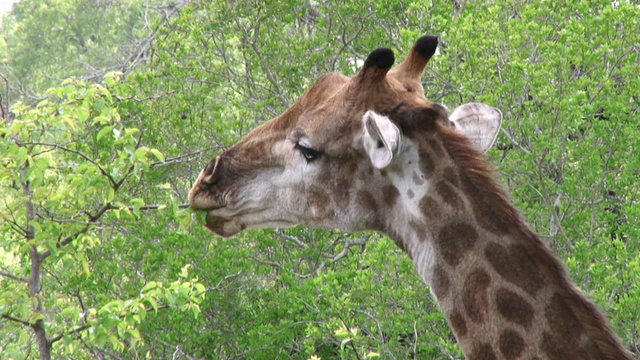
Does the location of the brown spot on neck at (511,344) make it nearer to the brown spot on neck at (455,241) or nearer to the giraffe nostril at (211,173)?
the brown spot on neck at (455,241)

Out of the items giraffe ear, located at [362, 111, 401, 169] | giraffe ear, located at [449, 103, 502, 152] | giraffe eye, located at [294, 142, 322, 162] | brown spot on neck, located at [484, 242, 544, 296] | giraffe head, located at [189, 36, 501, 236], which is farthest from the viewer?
giraffe ear, located at [449, 103, 502, 152]

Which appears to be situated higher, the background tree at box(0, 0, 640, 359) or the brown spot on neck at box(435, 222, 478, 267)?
the brown spot on neck at box(435, 222, 478, 267)

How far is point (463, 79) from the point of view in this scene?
9.18m

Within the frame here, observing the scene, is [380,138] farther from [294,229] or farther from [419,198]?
[294,229]

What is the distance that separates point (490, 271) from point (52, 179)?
3.20m

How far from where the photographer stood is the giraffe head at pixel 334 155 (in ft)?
14.0

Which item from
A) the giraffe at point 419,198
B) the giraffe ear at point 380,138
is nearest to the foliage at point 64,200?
the giraffe at point 419,198

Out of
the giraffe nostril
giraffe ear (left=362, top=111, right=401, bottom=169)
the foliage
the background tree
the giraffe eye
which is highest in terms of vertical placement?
giraffe ear (left=362, top=111, right=401, bottom=169)

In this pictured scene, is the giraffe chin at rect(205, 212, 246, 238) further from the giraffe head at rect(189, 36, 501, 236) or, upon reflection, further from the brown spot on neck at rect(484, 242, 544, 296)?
the brown spot on neck at rect(484, 242, 544, 296)

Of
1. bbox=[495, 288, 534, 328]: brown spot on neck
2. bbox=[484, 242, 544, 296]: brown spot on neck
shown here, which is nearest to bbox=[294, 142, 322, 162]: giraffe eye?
bbox=[484, 242, 544, 296]: brown spot on neck

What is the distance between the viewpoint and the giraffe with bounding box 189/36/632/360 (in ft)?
12.5

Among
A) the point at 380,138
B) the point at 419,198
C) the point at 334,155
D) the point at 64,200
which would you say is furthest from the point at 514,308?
the point at 64,200

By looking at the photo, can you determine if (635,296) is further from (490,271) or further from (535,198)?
Result: (490,271)

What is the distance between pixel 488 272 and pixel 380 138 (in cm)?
69
